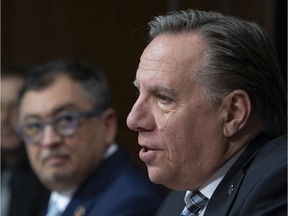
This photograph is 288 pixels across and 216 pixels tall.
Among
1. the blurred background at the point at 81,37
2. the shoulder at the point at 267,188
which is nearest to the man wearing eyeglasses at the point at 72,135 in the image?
the shoulder at the point at 267,188

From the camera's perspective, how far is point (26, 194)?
450cm

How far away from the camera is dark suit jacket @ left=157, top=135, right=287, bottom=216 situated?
2.18 meters

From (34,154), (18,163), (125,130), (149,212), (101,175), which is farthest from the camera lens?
(125,130)

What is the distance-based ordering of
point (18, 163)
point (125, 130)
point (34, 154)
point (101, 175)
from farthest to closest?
point (125, 130), point (18, 163), point (34, 154), point (101, 175)

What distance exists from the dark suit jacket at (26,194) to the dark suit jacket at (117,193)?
28.4 inches

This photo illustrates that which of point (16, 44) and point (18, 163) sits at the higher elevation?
point (16, 44)

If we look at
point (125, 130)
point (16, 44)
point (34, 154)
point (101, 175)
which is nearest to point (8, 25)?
point (16, 44)

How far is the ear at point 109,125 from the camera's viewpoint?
153 inches

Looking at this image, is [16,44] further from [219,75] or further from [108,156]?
[219,75]

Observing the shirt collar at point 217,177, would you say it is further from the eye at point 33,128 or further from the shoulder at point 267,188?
the eye at point 33,128

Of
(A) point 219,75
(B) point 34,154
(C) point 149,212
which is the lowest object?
(C) point 149,212

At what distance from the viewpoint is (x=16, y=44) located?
556 cm

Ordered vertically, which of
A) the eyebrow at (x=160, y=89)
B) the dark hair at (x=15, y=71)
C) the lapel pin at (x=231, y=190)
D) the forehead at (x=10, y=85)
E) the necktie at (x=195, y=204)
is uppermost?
the dark hair at (x=15, y=71)

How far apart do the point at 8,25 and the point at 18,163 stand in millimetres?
1182
